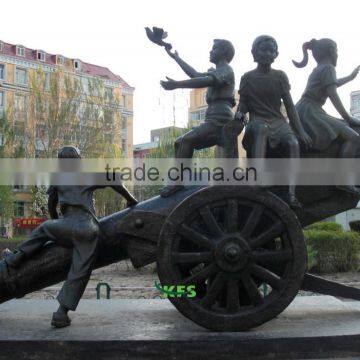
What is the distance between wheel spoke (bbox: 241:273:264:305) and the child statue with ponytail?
1.48m

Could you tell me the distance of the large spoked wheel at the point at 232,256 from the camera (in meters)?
4.46

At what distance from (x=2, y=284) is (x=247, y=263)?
227cm

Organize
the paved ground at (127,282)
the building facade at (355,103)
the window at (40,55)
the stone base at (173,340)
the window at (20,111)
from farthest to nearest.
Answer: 1. the window at (40,55)
2. the building facade at (355,103)
3. the window at (20,111)
4. the paved ground at (127,282)
5. the stone base at (173,340)

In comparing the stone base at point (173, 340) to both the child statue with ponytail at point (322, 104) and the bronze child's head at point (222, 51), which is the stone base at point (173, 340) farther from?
the bronze child's head at point (222, 51)

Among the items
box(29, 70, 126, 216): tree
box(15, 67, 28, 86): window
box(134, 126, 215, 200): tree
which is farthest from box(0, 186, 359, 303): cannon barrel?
box(15, 67, 28, 86): window

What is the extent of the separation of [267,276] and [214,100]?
1.85 m

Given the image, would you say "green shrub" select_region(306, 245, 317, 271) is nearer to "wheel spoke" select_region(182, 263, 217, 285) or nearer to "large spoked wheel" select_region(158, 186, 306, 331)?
"large spoked wheel" select_region(158, 186, 306, 331)

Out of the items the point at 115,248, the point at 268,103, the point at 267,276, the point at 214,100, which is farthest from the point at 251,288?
the point at 214,100

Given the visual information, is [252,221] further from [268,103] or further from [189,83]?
[189,83]

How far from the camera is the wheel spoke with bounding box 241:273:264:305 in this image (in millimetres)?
4496

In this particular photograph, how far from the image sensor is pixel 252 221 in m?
4.54

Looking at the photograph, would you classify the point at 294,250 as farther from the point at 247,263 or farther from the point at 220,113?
the point at 220,113

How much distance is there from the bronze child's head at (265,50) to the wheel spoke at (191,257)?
6.42 feet

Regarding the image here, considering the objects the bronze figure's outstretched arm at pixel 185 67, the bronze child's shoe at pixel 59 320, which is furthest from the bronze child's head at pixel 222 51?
the bronze child's shoe at pixel 59 320
